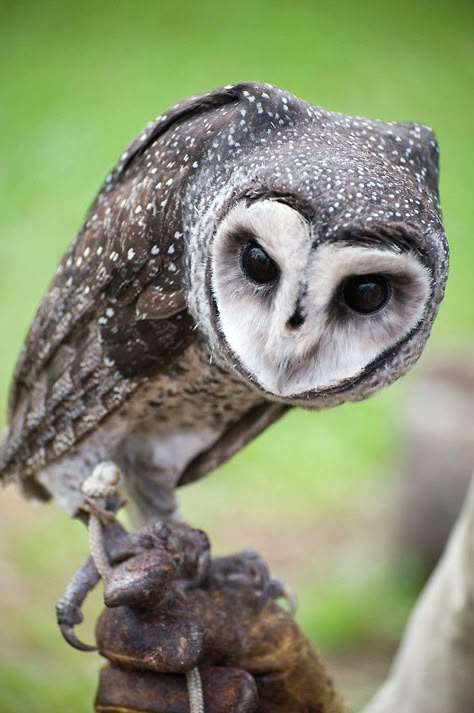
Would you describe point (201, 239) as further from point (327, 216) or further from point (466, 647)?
point (466, 647)

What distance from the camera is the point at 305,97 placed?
25.1 feet

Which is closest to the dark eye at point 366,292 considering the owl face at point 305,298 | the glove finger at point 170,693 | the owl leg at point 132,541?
the owl face at point 305,298

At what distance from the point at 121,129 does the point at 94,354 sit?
230 inches

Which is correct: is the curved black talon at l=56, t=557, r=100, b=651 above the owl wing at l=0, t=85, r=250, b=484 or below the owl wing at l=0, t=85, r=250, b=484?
below

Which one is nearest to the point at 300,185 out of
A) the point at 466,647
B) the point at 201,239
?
the point at 201,239

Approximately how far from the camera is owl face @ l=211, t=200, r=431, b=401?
5.71 feet

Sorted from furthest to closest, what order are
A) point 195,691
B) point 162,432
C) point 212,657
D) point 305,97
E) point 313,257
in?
1. point 305,97
2. point 162,432
3. point 212,657
4. point 195,691
5. point 313,257

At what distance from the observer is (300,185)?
5.89 feet

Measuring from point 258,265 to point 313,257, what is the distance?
0.44 feet

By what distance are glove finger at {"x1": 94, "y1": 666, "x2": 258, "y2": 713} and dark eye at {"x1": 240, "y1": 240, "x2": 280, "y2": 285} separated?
32.3 inches

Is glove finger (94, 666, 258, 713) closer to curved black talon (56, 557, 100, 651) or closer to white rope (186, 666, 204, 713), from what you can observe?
white rope (186, 666, 204, 713)

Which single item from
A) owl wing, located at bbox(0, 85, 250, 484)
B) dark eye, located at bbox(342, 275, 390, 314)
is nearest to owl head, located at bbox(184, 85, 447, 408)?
dark eye, located at bbox(342, 275, 390, 314)

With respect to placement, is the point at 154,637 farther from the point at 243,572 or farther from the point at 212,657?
the point at 243,572

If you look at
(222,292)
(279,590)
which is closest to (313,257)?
(222,292)
